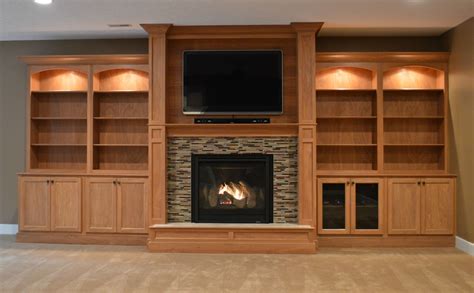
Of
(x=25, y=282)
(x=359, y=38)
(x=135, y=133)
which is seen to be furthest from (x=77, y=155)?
(x=359, y=38)

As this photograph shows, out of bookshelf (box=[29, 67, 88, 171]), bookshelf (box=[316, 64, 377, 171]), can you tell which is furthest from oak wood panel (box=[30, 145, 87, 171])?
bookshelf (box=[316, 64, 377, 171])

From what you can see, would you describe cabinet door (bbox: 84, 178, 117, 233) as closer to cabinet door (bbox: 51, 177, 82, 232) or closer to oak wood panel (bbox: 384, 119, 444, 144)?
cabinet door (bbox: 51, 177, 82, 232)

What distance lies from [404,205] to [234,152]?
2.20m

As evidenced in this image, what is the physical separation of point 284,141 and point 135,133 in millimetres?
2017

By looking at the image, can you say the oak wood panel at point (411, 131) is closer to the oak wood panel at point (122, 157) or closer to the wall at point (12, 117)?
the oak wood panel at point (122, 157)

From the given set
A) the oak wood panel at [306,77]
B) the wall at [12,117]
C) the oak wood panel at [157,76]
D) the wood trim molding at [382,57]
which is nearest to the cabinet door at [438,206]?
the wood trim molding at [382,57]

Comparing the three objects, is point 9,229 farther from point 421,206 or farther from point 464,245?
point 464,245

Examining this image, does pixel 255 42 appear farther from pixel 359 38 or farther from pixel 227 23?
pixel 359 38

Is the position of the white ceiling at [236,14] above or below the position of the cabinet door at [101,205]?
above

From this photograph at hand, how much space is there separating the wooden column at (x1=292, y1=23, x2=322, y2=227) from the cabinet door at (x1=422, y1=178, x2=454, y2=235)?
142cm

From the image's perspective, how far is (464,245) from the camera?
6004 mm

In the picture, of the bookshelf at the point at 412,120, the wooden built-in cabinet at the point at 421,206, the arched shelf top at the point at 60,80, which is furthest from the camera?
the arched shelf top at the point at 60,80

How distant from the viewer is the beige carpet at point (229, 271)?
4491 mm

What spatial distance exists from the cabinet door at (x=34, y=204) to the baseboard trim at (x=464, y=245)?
5.08 m
